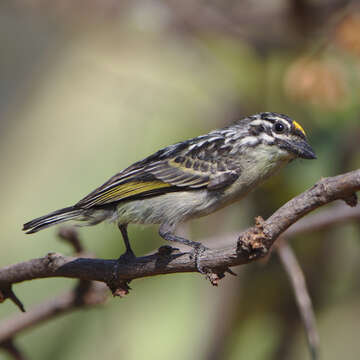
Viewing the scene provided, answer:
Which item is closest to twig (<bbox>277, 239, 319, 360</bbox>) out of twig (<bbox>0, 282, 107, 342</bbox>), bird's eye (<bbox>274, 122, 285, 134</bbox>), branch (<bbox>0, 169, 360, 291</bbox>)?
bird's eye (<bbox>274, 122, 285, 134</bbox>)

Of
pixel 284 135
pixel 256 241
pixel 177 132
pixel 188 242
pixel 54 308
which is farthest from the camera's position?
pixel 177 132

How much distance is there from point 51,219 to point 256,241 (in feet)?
5.20

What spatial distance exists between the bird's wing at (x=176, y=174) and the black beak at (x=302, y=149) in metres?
0.34

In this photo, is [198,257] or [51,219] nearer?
[198,257]

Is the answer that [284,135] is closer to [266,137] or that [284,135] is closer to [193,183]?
[266,137]

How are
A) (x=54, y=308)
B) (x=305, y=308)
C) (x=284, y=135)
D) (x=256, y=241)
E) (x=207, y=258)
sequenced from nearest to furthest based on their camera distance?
(x=256, y=241)
(x=207, y=258)
(x=305, y=308)
(x=284, y=135)
(x=54, y=308)

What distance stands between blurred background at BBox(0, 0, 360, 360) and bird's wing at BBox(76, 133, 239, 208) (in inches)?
33.5

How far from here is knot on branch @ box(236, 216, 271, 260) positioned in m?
2.38

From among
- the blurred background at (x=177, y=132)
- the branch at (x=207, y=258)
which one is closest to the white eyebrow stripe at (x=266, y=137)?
the blurred background at (x=177, y=132)

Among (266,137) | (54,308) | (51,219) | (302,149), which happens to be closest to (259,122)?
(266,137)

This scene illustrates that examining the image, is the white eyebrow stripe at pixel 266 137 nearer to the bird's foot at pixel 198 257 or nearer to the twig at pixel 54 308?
the bird's foot at pixel 198 257

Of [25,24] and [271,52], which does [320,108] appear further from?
[25,24]

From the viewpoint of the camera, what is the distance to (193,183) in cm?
384

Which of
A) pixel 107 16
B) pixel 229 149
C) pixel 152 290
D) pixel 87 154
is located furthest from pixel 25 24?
pixel 229 149
